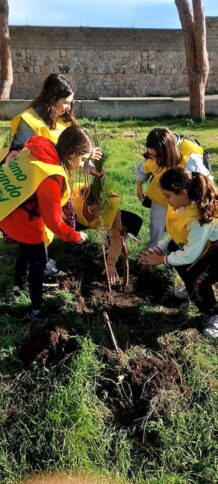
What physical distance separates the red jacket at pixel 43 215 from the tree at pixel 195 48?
9.35 m

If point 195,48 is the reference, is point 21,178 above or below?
below

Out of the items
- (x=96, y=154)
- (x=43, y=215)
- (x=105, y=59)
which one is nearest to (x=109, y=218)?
(x=96, y=154)

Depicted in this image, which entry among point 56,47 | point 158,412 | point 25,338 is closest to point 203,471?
point 158,412

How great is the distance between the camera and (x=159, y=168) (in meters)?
3.56

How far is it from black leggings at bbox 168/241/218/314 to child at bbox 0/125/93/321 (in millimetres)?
751

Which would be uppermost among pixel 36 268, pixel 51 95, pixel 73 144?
pixel 51 95

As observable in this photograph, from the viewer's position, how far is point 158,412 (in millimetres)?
2607

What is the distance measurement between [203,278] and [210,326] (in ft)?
0.97

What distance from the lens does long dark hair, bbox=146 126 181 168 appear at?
132 inches

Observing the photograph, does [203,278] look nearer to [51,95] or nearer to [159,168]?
[159,168]

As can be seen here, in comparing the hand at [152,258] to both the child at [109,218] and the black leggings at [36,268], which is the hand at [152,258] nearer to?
the child at [109,218]

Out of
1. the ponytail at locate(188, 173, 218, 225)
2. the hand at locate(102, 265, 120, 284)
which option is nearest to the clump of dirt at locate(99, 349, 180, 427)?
the hand at locate(102, 265, 120, 284)

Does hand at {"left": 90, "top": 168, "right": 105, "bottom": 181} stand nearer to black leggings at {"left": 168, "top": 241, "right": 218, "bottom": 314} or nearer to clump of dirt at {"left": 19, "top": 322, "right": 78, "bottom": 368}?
black leggings at {"left": 168, "top": 241, "right": 218, "bottom": 314}

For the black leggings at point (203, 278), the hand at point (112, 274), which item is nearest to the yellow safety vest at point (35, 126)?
the hand at point (112, 274)
